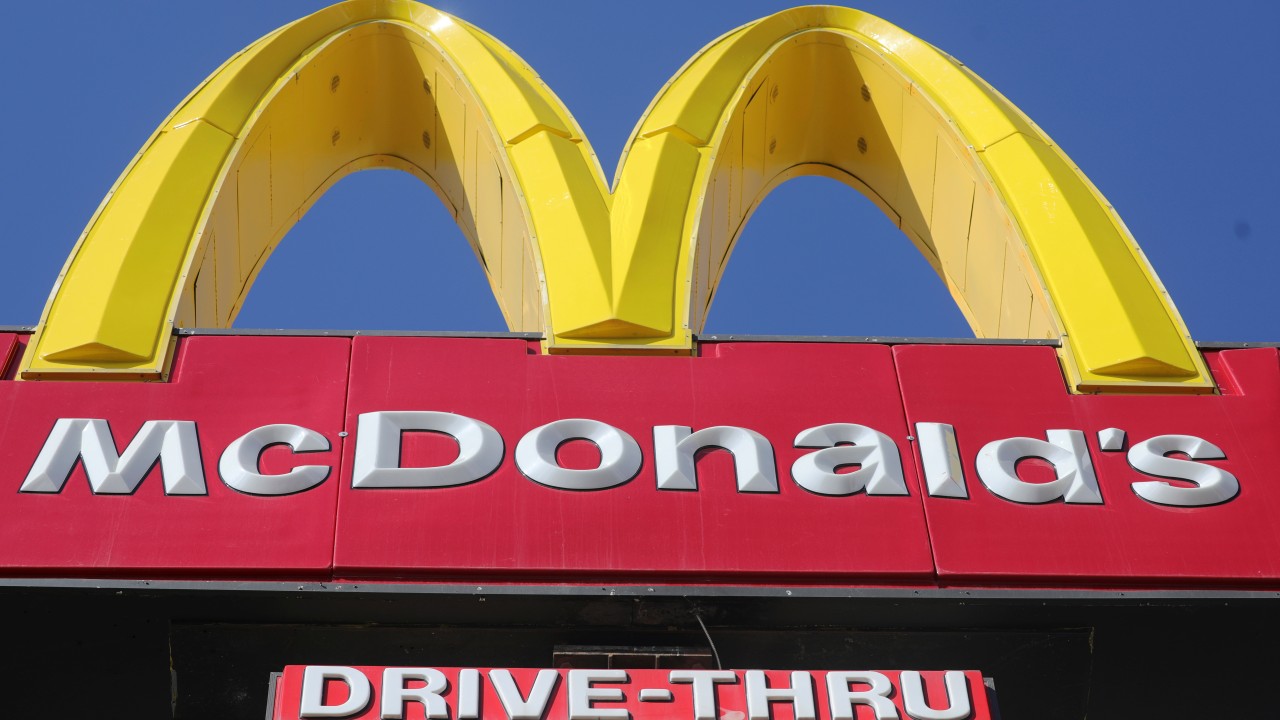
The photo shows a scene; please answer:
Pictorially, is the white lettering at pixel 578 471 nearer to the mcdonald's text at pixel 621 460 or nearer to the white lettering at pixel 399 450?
the mcdonald's text at pixel 621 460

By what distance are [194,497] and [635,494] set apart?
6.90ft

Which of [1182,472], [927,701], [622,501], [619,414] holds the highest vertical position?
[619,414]

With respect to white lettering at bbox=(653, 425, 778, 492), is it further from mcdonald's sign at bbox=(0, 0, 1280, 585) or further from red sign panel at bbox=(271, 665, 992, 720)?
red sign panel at bbox=(271, 665, 992, 720)

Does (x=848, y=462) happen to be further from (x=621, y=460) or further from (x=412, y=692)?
(x=412, y=692)

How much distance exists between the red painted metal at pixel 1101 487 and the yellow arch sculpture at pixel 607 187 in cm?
25

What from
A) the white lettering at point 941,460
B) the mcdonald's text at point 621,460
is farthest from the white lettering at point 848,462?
the white lettering at point 941,460

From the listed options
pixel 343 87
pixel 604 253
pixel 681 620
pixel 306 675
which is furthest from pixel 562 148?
pixel 306 675

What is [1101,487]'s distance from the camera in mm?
8430

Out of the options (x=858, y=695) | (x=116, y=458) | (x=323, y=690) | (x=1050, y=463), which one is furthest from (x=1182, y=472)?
(x=116, y=458)

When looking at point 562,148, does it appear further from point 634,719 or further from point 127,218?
point 634,719

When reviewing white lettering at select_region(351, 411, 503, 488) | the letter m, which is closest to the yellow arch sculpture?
the letter m

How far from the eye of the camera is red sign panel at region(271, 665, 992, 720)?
282 inches

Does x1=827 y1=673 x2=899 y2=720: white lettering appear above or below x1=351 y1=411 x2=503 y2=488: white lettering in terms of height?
below

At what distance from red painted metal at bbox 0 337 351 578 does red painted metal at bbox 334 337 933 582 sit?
19cm
